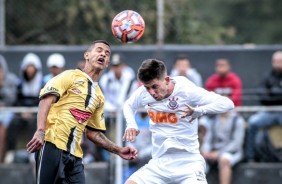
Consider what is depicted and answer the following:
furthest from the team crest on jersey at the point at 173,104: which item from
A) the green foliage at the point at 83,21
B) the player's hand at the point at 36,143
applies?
the green foliage at the point at 83,21

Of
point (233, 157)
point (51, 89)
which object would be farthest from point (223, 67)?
point (51, 89)

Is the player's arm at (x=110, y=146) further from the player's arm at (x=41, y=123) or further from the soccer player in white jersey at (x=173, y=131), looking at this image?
the player's arm at (x=41, y=123)

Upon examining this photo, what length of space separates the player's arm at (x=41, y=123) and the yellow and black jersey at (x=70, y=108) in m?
0.08

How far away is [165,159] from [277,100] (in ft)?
14.0

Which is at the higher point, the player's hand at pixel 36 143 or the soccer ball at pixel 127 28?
the soccer ball at pixel 127 28

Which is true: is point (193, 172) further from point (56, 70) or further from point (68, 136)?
point (56, 70)

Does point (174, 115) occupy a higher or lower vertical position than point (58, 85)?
lower

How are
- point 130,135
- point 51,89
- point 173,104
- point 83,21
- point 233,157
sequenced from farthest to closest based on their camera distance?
point 83,21 → point 233,157 → point 173,104 → point 130,135 → point 51,89

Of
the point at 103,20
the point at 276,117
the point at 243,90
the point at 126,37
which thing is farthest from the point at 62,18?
the point at 126,37

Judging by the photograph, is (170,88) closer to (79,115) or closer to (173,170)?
(173,170)

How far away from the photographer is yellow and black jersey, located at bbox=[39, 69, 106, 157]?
1000cm

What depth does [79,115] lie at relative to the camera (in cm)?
1014

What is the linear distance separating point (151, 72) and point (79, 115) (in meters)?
0.94

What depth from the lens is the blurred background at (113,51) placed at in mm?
14250
